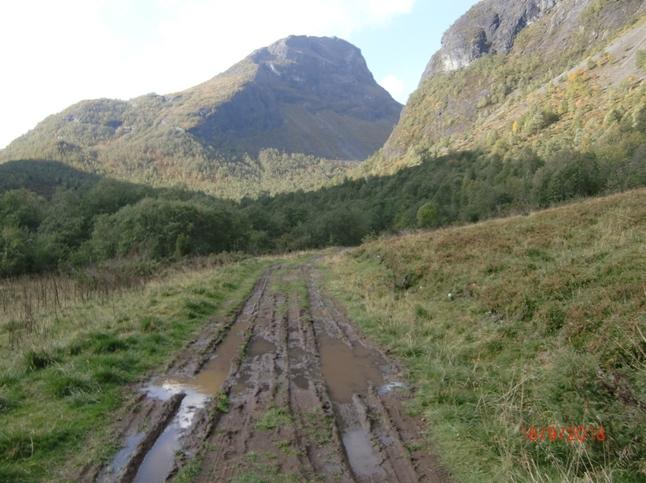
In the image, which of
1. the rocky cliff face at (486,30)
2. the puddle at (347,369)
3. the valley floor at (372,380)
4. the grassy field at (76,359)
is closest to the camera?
the valley floor at (372,380)

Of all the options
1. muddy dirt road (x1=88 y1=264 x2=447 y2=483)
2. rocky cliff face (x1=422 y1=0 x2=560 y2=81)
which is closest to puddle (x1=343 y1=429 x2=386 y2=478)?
muddy dirt road (x1=88 y1=264 x2=447 y2=483)

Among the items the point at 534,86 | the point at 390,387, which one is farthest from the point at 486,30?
the point at 390,387

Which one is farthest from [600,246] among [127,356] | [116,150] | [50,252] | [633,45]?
A: [116,150]

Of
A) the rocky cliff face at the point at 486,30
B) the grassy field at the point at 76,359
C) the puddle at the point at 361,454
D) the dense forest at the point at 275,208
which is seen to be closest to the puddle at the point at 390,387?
the puddle at the point at 361,454

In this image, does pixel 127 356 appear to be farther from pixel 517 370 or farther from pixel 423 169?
pixel 423 169

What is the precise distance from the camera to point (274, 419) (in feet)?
20.3

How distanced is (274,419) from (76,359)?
4.79 meters

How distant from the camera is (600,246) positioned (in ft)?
35.8

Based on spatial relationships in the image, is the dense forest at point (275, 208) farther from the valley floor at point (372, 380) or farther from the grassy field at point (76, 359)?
the valley floor at point (372, 380)

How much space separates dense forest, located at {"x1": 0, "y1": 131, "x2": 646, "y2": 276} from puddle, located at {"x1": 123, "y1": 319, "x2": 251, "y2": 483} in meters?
20.5

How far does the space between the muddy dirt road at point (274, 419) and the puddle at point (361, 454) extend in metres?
0.01

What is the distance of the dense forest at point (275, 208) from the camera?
39.4 meters

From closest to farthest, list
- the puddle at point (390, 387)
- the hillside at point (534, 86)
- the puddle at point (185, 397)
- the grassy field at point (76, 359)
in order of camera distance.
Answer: the puddle at point (185, 397) → the grassy field at point (76, 359) → the puddle at point (390, 387) → the hillside at point (534, 86)

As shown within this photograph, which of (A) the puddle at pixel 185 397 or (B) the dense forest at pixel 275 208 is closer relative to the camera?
(A) the puddle at pixel 185 397
